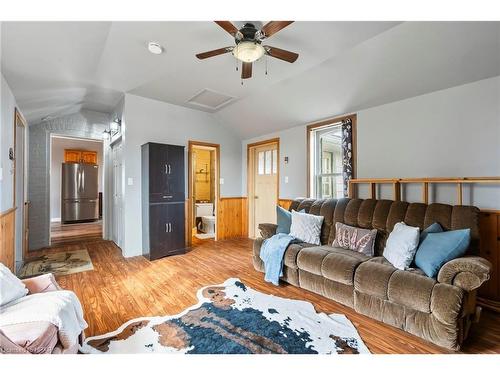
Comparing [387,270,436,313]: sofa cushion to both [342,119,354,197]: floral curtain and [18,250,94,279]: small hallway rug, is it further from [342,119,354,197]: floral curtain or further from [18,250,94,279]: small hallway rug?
[18,250,94,279]: small hallway rug

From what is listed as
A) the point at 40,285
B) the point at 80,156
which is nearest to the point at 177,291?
the point at 40,285

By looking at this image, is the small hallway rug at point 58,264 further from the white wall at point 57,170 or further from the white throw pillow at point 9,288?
the white wall at point 57,170

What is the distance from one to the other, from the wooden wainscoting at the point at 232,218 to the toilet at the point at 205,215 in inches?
26.8

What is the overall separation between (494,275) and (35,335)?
141 inches

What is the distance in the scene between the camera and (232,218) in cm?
532

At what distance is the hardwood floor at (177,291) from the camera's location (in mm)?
1804

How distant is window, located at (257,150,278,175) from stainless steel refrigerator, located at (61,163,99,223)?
5534 millimetres

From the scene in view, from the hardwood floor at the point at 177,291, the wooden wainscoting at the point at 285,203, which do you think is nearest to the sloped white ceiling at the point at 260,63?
the wooden wainscoting at the point at 285,203

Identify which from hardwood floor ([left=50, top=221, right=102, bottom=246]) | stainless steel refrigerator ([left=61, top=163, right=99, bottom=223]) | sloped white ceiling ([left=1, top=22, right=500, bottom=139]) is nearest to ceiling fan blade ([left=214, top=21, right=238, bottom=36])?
sloped white ceiling ([left=1, top=22, right=500, bottom=139])

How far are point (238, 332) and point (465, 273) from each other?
5.58ft

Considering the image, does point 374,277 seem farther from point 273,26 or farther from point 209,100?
point 209,100
